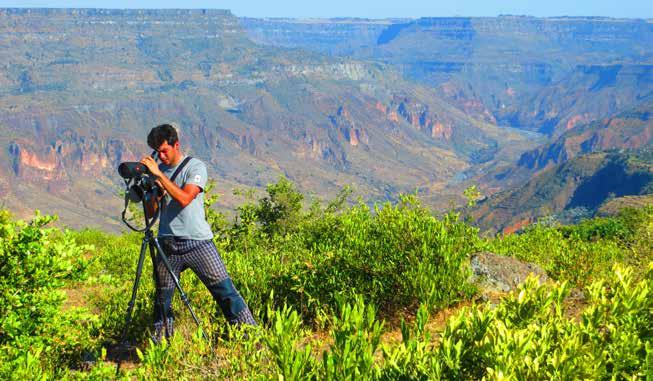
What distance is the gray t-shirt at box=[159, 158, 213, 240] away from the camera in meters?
6.39

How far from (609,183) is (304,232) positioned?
188194 mm

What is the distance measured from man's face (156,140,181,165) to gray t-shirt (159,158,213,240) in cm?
20

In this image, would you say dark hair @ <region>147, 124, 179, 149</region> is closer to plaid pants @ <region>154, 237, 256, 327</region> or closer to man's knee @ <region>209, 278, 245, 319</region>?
plaid pants @ <region>154, 237, 256, 327</region>

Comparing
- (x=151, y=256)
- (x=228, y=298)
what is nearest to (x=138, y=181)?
(x=151, y=256)

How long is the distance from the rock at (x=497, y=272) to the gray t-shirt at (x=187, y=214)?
403cm

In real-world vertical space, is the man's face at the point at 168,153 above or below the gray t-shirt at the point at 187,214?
above

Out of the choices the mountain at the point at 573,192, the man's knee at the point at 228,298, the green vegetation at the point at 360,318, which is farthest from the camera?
the mountain at the point at 573,192

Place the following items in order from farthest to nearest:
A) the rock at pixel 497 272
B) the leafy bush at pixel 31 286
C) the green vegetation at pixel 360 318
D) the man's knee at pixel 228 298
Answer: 1. the rock at pixel 497 272
2. the man's knee at pixel 228 298
3. the leafy bush at pixel 31 286
4. the green vegetation at pixel 360 318

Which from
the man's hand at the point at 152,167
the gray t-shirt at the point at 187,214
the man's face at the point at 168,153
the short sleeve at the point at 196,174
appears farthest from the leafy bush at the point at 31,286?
the man's face at the point at 168,153

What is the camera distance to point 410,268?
A: 7.05 meters

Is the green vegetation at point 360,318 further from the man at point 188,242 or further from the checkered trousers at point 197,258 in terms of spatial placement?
the checkered trousers at point 197,258

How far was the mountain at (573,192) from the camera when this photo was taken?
164 meters

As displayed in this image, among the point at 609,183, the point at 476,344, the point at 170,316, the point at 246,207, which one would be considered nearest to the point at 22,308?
the point at 170,316

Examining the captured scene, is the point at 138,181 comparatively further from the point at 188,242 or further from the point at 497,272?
the point at 497,272
